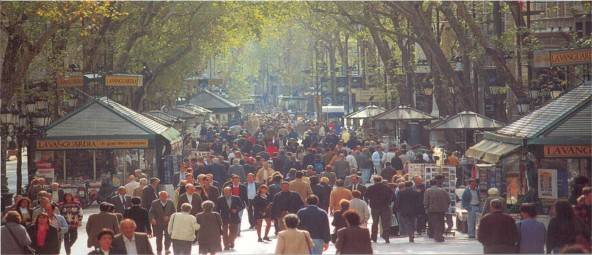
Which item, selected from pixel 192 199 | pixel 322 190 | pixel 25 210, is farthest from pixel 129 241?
pixel 322 190

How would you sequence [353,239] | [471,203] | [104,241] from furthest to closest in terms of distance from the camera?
[471,203], [353,239], [104,241]

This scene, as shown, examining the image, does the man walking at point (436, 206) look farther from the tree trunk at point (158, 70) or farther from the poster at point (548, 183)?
the tree trunk at point (158, 70)

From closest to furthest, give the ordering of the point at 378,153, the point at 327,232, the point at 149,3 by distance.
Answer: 1. the point at 327,232
2. the point at 378,153
3. the point at 149,3

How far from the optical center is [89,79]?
122 ft

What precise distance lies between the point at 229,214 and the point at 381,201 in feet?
9.01

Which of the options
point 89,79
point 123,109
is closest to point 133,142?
point 123,109

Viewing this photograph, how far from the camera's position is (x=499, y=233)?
16938 mm

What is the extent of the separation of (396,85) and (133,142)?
932 inches

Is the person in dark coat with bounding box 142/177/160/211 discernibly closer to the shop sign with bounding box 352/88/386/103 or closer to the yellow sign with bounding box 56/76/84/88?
the yellow sign with bounding box 56/76/84/88

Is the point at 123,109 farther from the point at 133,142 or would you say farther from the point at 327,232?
the point at 327,232

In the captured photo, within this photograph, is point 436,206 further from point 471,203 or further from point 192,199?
point 192,199

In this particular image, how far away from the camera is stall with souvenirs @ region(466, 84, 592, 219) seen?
2236cm

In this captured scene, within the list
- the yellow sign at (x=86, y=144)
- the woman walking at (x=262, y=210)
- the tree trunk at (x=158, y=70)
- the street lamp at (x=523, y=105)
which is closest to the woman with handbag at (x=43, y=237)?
the woman walking at (x=262, y=210)


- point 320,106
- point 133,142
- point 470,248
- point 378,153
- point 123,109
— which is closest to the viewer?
point 470,248
